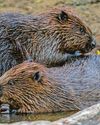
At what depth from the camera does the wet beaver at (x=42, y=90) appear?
31.4 feet

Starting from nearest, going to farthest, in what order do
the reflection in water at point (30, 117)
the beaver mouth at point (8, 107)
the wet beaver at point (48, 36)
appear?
the reflection in water at point (30, 117) → the beaver mouth at point (8, 107) → the wet beaver at point (48, 36)

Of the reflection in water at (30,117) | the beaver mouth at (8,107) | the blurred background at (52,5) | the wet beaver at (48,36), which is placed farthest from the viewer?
the blurred background at (52,5)

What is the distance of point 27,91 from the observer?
959cm

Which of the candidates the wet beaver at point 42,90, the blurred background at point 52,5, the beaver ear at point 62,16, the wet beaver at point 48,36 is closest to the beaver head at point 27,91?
the wet beaver at point 42,90

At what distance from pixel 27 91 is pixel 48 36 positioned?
5.48 ft

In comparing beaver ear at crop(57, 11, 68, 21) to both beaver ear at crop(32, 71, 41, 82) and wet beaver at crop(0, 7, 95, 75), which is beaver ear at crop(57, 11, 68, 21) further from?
beaver ear at crop(32, 71, 41, 82)

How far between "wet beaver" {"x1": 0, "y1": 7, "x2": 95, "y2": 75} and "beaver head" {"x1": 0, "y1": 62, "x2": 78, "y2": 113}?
1.33 m

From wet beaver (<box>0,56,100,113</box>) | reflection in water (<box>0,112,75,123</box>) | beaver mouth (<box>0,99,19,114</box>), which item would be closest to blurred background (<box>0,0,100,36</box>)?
wet beaver (<box>0,56,100,113</box>)

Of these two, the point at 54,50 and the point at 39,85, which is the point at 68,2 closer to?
the point at 54,50

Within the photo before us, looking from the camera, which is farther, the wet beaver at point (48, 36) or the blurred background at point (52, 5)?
the blurred background at point (52, 5)

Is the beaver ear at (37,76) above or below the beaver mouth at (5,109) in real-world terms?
above

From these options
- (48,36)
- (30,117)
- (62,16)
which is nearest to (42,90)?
(30,117)

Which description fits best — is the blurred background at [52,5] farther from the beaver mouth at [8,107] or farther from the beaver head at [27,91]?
the beaver mouth at [8,107]

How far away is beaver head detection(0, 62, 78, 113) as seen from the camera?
31.3ft
